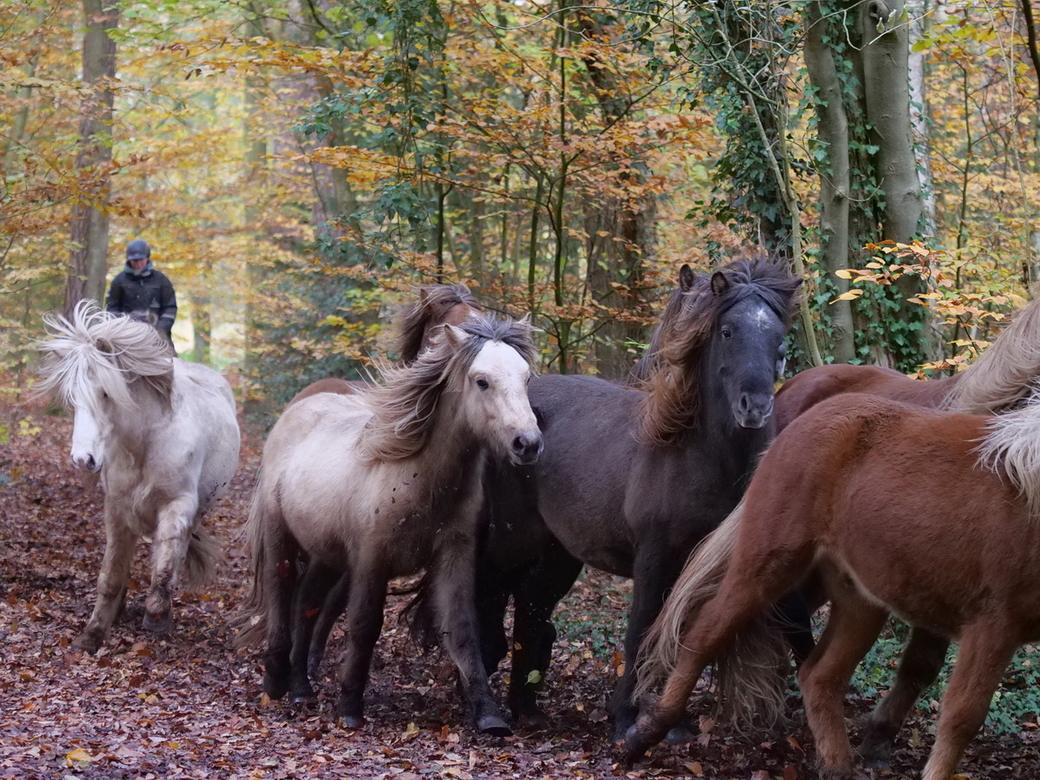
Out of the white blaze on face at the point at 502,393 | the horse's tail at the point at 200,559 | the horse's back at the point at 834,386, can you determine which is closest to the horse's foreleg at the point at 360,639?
the white blaze on face at the point at 502,393

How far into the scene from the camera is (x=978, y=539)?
4.53m

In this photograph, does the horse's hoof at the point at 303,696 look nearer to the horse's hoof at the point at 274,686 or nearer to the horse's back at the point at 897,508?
the horse's hoof at the point at 274,686

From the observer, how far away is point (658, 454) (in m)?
6.10

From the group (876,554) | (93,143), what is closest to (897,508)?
(876,554)

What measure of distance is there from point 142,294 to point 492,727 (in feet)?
26.4

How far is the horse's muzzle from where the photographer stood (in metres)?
5.87

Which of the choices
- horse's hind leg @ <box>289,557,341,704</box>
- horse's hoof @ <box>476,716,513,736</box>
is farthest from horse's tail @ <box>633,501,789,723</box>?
horse's hind leg @ <box>289,557,341,704</box>

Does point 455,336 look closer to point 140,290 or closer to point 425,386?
point 425,386

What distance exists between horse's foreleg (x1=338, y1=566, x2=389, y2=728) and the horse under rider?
6.65 metres

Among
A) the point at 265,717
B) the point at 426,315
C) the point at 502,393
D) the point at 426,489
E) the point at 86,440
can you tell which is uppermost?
the point at 426,315

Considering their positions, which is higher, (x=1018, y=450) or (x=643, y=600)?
(x=1018, y=450)

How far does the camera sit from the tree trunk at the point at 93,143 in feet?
50.0

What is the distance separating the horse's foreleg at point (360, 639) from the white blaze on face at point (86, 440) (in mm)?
2325

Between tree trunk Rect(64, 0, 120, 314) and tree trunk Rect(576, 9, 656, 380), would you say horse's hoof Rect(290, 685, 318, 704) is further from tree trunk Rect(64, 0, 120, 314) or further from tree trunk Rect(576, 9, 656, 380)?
tree trunk Rect(64, 0, 120, 314)
